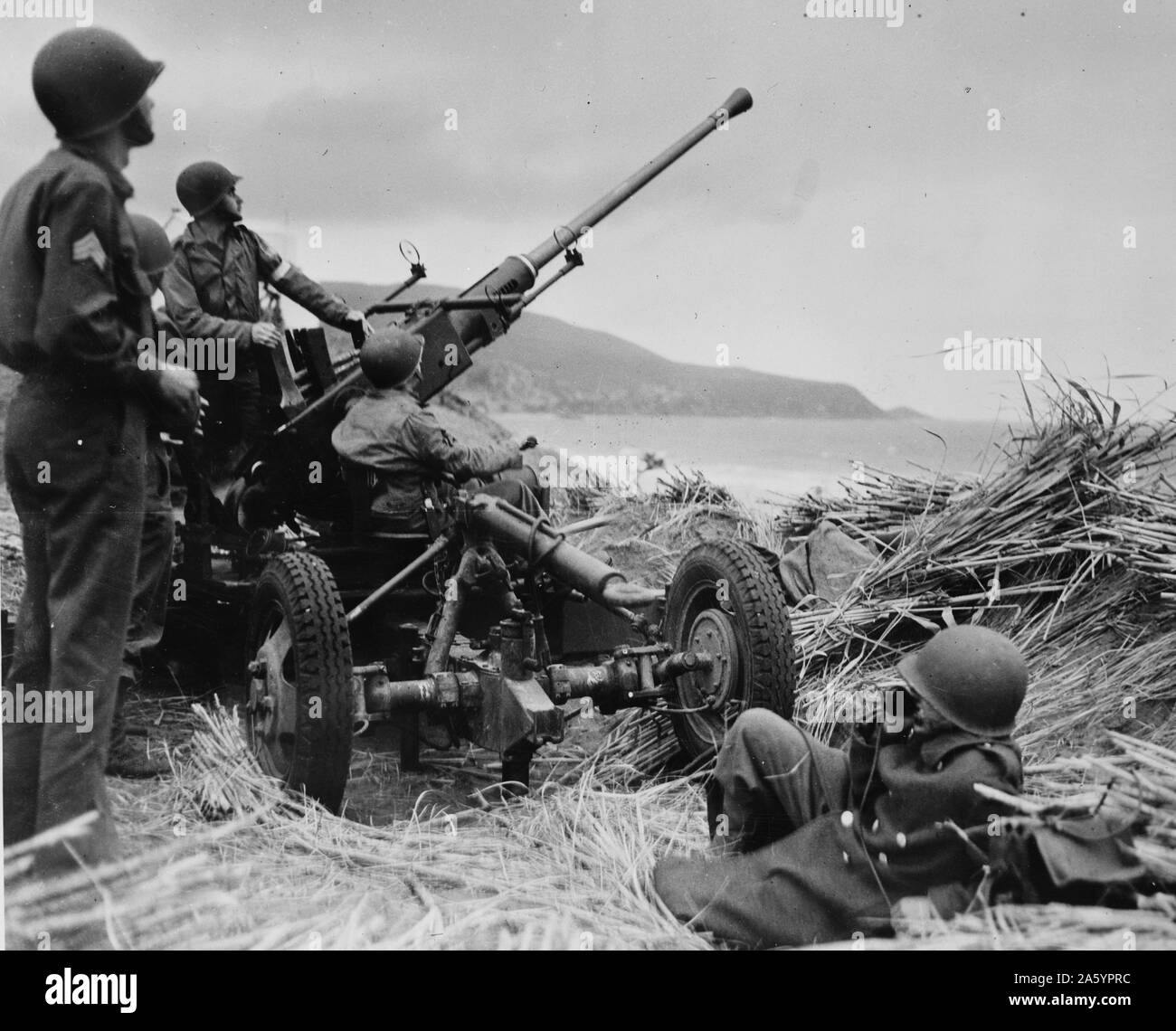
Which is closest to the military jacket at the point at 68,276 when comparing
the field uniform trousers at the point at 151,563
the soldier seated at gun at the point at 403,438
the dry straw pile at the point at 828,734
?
the field uniform trousers at the point at 151,563

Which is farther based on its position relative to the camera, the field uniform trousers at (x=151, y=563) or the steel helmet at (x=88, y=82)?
the field uniform trousers at (x=151, y=563)

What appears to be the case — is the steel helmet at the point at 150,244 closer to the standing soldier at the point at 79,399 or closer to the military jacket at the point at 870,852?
the standing soldier at the point at 79,399

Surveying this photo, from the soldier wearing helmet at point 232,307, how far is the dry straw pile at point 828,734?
57.8 inches

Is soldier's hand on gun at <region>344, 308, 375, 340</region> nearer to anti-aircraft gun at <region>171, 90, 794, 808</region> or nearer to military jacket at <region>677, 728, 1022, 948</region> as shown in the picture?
anti-aircraft gun at <region>171, 90, 794, 808</region>

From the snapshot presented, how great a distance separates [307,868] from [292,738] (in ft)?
1.89

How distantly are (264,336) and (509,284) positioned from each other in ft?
3.73

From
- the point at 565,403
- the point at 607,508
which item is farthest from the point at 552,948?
the point at 607,508

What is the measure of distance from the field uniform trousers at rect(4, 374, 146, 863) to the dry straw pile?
0.29m

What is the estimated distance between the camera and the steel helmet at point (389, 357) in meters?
5.36

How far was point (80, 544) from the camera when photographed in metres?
3.84

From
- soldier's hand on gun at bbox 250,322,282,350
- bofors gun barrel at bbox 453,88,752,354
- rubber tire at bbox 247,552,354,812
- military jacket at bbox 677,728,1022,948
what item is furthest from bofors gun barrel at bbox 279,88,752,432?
military jacket at bbox 677,728,1022,948

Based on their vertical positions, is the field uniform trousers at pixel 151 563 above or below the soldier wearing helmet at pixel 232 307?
below

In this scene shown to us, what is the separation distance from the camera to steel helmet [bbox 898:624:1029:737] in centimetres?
350
